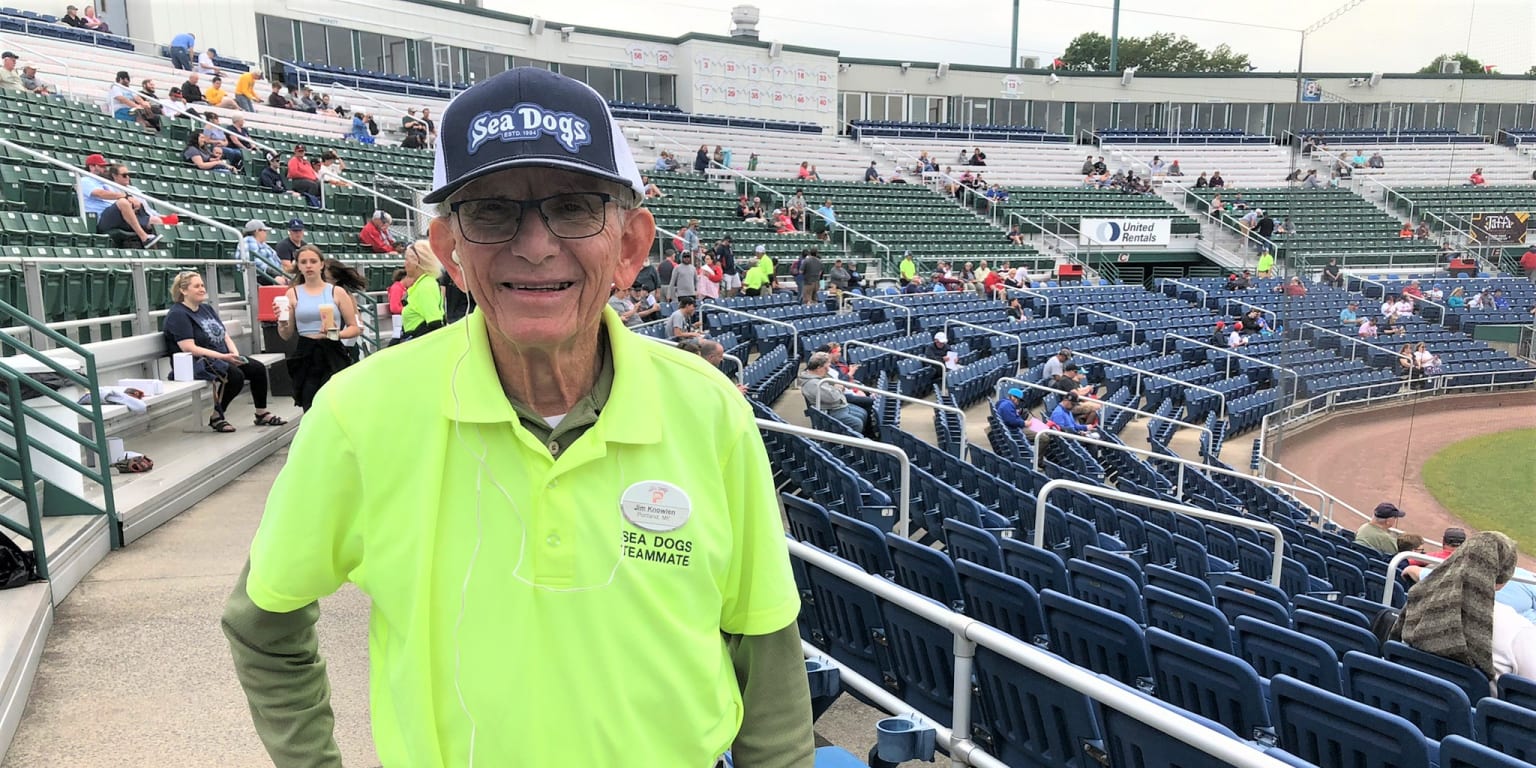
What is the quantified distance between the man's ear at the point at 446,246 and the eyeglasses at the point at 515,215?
0.20 ft

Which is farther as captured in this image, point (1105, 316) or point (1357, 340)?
point (1105, 316)

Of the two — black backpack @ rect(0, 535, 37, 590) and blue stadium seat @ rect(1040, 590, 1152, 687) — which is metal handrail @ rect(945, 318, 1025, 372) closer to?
blue stadium seat @ rect(1040, 590, 1152, 687)

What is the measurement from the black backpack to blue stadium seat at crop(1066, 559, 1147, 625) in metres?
4.28

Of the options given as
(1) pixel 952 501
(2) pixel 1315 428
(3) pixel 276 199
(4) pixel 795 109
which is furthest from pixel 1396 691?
(4) pixel 795 109

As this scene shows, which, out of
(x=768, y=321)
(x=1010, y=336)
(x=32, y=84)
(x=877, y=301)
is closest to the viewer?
(x=768, y=321)

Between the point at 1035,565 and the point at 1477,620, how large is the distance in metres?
1.79

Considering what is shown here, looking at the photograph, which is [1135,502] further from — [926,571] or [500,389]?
[500,389]

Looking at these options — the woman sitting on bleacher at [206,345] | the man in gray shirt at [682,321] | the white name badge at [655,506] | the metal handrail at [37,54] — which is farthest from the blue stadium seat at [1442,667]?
the metal handrail at [37,54]

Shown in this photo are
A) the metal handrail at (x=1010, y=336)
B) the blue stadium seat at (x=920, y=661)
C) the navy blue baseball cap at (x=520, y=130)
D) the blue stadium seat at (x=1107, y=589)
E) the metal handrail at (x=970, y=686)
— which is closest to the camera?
the navy blue baseball cap at (x=520, y=130)

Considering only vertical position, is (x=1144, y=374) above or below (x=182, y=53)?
below

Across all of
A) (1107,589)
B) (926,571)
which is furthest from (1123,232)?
(926,571)

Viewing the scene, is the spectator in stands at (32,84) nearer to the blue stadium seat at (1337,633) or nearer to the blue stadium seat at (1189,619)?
the blue stadium seat at (1189,619)

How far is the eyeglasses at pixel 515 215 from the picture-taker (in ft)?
4.30

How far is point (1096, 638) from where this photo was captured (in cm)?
344
